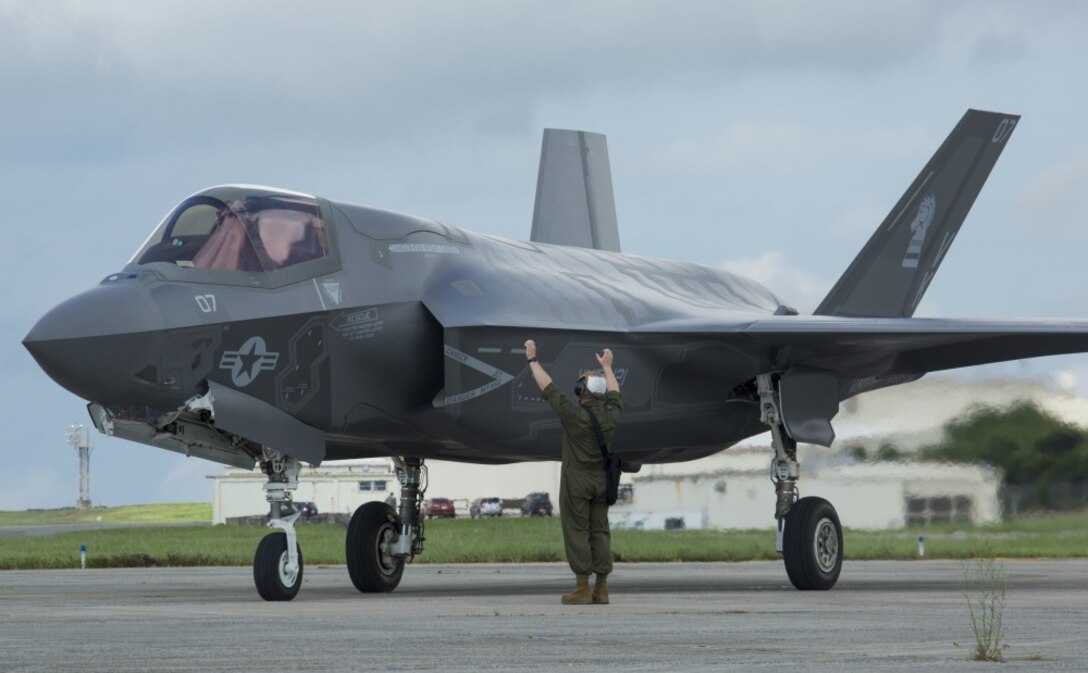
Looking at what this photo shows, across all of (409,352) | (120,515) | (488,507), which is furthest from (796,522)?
A: (120,515)

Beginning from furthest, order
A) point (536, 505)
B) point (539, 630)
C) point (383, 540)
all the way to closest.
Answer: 1. point (536, 505)
2. point (383, 540)
3. point (539, 630)

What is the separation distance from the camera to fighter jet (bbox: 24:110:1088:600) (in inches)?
498

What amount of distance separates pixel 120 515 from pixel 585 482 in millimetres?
107636

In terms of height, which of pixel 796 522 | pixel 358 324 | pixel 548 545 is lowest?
pixel 548 545

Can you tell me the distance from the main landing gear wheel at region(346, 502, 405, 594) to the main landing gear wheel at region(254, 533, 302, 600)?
2442 mm

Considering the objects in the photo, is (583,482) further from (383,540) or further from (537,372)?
(383,540)

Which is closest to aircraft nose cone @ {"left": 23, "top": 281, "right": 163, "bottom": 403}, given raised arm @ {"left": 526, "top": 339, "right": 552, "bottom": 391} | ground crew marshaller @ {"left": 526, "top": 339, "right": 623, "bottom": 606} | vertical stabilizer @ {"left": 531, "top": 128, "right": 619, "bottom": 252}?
raised arm @ {"left": 526, "top": 339, "right": 552, "bottom": 391}

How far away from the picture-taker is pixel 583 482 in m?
11.7

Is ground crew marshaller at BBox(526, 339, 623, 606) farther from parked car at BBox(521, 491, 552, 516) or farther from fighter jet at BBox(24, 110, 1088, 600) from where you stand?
parked car at BBox(521, 491, 552, 516)

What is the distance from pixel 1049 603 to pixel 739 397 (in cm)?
499

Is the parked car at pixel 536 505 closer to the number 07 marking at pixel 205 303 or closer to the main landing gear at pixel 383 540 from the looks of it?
the main landing gear at pixel 383 540

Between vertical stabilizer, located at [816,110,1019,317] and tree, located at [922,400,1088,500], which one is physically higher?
vertical stabilizer, located at [816,110,1019,317]

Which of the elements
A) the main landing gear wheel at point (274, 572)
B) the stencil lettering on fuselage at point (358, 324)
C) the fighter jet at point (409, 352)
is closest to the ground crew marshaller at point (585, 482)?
the fighter jet at point (409, 352)

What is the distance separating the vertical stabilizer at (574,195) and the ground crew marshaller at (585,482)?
1155 centimetres
